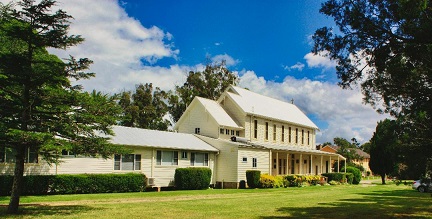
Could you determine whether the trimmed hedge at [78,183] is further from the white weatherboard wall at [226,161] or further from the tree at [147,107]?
the tree at [147,107]

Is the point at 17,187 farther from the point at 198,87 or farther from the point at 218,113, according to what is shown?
the point at 198,87

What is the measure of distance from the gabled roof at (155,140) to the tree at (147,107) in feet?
78.2

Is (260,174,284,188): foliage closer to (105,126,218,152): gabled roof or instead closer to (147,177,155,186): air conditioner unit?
(105,126,218,152): gabled roof

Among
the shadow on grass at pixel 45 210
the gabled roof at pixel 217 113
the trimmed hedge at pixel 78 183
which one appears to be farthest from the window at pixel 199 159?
the shadow on grass at pixel 45 210

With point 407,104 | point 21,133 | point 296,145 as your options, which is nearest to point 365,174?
point 296,145

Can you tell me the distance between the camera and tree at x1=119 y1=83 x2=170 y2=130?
59688mm

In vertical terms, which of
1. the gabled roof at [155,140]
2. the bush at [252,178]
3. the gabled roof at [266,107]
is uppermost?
the gabled roof at [266,107]

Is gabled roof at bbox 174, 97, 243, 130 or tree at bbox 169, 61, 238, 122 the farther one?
tree at bbox 169, 61, 238, 122

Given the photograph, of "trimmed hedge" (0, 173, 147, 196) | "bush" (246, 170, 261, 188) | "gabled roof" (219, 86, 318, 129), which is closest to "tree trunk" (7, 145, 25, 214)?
"trimmed hedge" (0, 173, 147, 196)

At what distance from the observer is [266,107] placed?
47.4 metres

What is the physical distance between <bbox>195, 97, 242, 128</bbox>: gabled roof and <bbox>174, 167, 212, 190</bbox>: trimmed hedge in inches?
266

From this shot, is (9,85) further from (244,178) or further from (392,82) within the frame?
(244,178)

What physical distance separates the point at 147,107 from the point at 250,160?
26855 millimetres

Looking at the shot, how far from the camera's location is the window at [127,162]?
2852 centimetres
